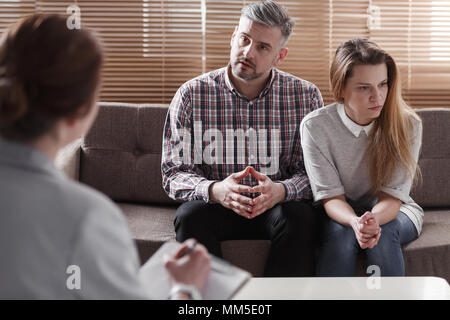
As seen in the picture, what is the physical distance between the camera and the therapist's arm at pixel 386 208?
1.71 m

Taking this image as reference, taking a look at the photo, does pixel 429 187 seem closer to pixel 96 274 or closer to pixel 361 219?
pixel 361 219

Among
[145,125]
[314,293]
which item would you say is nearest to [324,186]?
[314,293]

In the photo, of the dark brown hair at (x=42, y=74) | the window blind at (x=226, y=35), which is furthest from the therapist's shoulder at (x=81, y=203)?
the window blind at (x=226, y=35)

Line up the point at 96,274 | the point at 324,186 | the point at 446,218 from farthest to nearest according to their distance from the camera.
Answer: the point at 446,218 < the point at 324,186 < the point at 96,274

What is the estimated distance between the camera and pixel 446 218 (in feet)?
6.79

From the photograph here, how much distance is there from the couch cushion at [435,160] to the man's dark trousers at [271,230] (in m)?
0.67

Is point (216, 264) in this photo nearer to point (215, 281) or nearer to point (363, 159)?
point (215, 281)

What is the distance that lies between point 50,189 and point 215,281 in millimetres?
371

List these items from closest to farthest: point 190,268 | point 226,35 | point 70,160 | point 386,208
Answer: point 190,268, point 386,208, point 70,160, point 226,35

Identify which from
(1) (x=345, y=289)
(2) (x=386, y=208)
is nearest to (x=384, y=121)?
(2) (x=386, y=208)

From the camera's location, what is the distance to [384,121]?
71.5 inches

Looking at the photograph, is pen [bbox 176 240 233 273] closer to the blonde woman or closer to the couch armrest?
the blonde woman

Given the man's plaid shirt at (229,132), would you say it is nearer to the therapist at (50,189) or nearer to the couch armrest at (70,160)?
the couch armrest at (70,160)

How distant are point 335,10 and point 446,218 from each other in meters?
1.18
